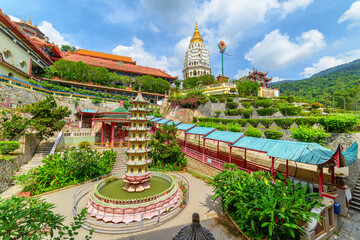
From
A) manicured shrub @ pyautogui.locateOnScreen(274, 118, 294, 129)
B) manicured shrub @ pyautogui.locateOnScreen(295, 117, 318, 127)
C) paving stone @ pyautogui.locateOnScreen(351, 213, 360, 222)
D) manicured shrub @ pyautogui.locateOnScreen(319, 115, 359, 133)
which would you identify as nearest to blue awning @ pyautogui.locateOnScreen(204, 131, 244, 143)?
paving stone @ pyautogui.locateOnScreen(351, 213, 360, 222)

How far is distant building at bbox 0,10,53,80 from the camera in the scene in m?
21.5

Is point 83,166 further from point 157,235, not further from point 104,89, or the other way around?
point 104,89

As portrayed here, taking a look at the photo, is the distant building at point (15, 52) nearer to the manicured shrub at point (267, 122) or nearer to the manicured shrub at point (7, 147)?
the manicured shrub at point (7, 147)

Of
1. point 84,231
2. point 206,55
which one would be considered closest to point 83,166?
point 84,231

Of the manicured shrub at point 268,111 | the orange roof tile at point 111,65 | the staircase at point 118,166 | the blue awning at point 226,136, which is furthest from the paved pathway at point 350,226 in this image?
the orange roof tile at point 111,65

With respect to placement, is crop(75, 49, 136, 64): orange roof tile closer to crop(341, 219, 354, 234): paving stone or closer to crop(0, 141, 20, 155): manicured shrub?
crop(0, 141, 20, 155): manicured shrub

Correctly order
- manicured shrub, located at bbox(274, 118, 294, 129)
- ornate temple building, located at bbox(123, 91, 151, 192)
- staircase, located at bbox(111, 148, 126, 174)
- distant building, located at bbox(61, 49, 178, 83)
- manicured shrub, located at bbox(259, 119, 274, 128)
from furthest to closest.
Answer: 1. distant building, located at bbox(61, 49, 178, 83)
2. manicured shrub, located at bbox(259, 119, 274, 128)
3. manicured shrub, located at bbox(274, 118, 294, 129)
4. staircase, located at bbox(111, 148, 126, 174)
5. ornate temple building, located at bbox(123, 91, 151, 192)

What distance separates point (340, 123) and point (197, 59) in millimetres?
58517

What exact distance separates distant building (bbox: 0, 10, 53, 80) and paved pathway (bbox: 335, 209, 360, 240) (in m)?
36.4

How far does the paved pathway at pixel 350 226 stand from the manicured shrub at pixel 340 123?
278 inches

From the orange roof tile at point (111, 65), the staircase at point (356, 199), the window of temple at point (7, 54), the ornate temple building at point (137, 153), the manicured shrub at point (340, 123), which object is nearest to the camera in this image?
the staircase at point (356, 199)

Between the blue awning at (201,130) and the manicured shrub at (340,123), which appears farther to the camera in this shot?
the blue awning at (201,130)

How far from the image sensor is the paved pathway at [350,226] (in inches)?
267

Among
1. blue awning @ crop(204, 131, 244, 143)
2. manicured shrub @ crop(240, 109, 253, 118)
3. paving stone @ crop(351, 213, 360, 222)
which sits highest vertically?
manicured shrub @ crop(240, 109, 253, 118)
